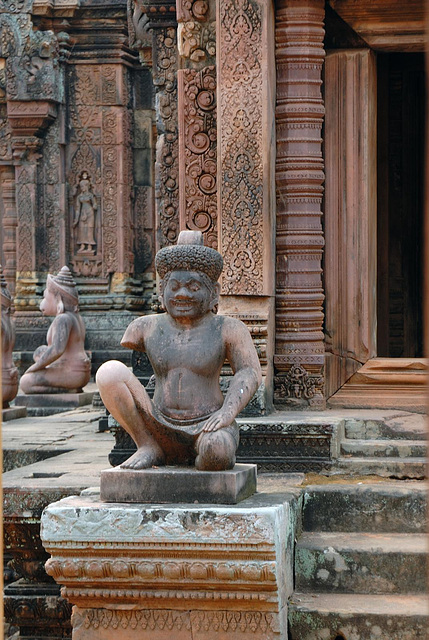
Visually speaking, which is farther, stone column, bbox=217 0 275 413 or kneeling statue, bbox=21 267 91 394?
kneeling statue, bbox=21 267 91 394

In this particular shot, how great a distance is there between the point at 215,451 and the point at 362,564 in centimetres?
98

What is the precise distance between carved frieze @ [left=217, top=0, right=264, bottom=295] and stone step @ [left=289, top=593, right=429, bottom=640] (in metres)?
2.32

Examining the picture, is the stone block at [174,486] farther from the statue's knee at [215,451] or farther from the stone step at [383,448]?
the stone step at [383,448]

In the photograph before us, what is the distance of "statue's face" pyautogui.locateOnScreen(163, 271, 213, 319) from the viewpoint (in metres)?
5.02

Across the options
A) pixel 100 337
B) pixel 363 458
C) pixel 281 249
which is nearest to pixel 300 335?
pixel 281 249

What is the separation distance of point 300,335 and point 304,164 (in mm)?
1100

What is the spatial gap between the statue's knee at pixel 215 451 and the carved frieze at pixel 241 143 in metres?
1.97

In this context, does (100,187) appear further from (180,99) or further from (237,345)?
(237,345)

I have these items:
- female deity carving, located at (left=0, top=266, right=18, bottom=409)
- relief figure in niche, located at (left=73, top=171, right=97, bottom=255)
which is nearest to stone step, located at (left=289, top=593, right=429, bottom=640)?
female deity carving, located at (left=0, top=266, right=18, bottom=409)

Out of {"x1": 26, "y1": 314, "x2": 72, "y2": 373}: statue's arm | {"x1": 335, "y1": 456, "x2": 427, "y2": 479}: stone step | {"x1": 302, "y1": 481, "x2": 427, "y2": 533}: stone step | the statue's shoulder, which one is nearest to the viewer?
the statue's shoulder

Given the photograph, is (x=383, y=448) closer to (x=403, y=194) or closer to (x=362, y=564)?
(x=362, y=564)

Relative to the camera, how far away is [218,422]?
4824 mm

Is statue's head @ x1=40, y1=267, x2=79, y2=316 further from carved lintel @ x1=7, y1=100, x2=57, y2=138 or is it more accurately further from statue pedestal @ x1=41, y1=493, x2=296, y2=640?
statue pedestal @ x1=41, y1=493, x2=296, y2=640

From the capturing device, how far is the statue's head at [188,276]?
502 centimetres
